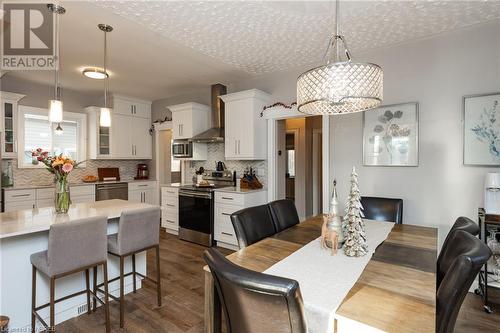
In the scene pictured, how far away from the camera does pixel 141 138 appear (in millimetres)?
5719

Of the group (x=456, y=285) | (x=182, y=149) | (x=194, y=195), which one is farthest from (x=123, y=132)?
(x=456, y=285)

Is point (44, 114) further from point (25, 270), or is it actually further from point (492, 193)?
point (492, 193)

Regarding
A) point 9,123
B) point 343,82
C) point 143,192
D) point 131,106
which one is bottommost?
point 143,192

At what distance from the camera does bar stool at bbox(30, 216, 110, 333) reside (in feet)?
5.68

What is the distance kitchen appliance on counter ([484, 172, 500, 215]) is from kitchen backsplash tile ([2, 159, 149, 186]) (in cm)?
592

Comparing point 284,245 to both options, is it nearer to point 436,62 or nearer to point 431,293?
point 431,293

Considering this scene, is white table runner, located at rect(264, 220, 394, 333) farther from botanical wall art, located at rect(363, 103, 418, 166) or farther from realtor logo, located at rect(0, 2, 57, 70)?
realtor logo, located at rect(0, 2, 57, 70)

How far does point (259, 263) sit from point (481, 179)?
8.44ft

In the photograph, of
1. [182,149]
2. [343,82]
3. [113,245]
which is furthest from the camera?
[182,149]

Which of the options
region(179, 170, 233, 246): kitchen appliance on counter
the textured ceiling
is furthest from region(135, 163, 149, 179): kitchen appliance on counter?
the textured ceiling

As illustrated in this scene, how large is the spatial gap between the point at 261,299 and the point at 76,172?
17.7ft

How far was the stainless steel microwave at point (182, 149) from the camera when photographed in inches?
190

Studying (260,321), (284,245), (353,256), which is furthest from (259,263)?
(353,256)

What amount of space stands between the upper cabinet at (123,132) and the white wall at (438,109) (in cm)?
455
